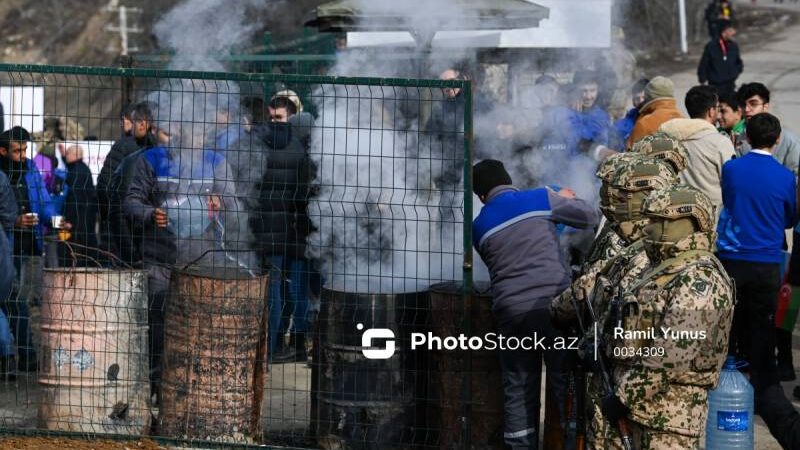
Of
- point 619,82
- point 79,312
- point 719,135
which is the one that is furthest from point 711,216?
point 619,82

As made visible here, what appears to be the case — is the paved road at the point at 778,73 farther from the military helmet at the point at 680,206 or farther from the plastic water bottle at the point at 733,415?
the military helmet at the point at 680,206

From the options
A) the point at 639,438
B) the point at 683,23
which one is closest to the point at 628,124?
the point at 639,438

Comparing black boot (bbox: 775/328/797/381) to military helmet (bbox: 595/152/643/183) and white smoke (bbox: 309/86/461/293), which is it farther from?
military helmet (bbox: 595/152/643/183)

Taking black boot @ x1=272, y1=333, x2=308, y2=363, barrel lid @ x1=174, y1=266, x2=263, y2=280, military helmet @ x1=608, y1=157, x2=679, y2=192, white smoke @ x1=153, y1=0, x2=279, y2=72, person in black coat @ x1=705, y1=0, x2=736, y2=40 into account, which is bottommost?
black boot @ x1=272, y1=333, x2=308, y2=363

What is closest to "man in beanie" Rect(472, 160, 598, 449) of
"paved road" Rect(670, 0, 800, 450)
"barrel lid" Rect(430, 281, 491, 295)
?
"barrel lid" Rect(430, 281, 491, 295)

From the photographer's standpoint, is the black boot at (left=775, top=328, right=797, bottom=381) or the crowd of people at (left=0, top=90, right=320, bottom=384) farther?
the black boot at (left=775, top=328, right=797, bottom=381)

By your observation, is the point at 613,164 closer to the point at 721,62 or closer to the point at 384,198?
the point at 384,198

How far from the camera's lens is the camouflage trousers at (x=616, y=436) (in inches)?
188

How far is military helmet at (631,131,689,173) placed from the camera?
246 inches

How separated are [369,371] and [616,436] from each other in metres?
1.92

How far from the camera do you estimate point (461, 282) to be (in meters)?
6.80

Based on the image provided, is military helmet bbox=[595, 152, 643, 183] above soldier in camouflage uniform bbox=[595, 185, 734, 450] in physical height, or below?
above

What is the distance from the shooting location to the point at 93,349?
22.3 ft

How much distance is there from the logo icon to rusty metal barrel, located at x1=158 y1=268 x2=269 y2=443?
618mm
